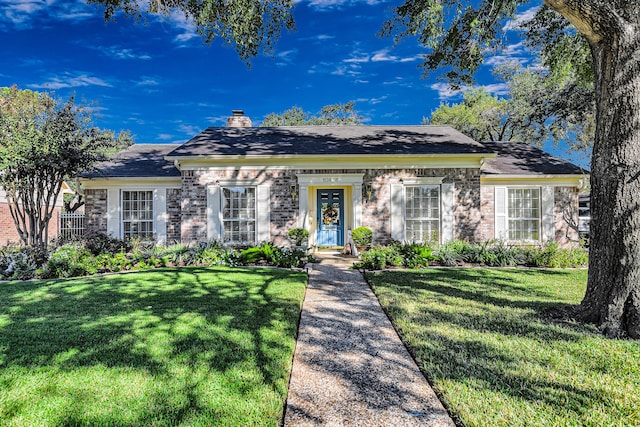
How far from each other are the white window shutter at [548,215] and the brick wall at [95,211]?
15774 mm

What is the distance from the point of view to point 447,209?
1119cm

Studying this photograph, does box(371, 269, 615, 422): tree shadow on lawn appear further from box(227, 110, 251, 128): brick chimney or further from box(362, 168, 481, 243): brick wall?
box(227, 110, 251, 128): brick chimney

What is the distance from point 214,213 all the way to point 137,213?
332 cm

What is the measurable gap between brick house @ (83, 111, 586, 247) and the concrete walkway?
6.42 meters

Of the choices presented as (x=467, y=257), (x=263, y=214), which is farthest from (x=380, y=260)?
(x=263, y=214)

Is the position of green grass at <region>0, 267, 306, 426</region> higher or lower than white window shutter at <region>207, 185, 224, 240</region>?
lower

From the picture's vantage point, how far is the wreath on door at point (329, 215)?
1205 centimetres

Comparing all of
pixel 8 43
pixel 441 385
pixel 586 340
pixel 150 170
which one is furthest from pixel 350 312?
pixel 8 43


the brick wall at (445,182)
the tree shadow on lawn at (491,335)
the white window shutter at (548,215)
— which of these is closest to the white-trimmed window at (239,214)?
the brick wall at (445,182)

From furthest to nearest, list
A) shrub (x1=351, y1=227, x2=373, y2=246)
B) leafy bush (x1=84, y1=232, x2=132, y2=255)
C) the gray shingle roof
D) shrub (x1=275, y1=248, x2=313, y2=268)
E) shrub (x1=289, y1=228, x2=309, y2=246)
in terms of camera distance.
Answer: the gray shingle roof < shrub (x1=289, y1=228, x2=309, y2=246) < leafy bush (x1=84, y1=232, x2=132, y2=255) < shrub (x1=351, y1=227, x2=373, y2=246) < shrub (x1=275, y1=248, x2=313, y2=268)

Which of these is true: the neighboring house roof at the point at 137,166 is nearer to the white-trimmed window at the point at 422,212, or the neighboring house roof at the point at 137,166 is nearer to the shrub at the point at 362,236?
the shrub at the point at 362,236

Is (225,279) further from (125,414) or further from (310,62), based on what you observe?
(310,62)

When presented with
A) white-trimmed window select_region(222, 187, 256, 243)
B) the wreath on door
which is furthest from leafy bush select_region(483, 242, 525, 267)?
white-trimmed window select_region(222, 187, 256, 243)

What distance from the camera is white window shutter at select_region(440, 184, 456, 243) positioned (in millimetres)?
11156
